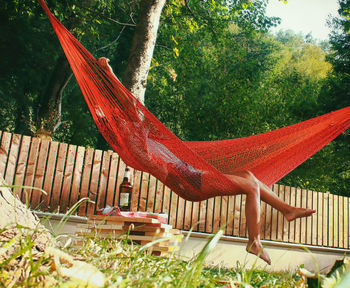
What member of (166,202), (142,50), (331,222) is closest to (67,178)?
(166,202)

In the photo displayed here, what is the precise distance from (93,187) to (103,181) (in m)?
0.12

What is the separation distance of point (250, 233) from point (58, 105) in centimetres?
554

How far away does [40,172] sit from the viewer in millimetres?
3553

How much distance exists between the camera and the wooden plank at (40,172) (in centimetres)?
352

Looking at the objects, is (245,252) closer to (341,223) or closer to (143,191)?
(143,191)

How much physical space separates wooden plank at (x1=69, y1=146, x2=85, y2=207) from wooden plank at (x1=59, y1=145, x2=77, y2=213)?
3cm

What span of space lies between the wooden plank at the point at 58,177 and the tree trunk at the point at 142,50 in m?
0.96

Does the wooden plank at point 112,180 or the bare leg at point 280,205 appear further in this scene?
the wooden plank at point 112,180

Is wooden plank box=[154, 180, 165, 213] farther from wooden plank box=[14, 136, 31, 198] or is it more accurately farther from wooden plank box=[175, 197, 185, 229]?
wooden plank box=[14, 136, 31, 198]

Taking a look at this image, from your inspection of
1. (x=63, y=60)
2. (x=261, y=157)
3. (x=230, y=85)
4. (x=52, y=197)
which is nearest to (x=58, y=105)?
(x=63, y=60)

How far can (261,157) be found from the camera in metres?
2.47

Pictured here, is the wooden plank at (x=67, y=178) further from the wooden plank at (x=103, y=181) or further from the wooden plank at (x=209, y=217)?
the wooden plank at (x=209, y=217)

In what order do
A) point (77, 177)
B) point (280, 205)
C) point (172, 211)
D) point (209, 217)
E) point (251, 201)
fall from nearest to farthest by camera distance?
point (251, 201) < point (280, 205) < point (77, 177) < point (172, 211) < point (209, 217)

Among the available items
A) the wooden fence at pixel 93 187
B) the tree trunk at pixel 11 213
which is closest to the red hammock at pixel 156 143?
the wooden fence at pixel 93 187
